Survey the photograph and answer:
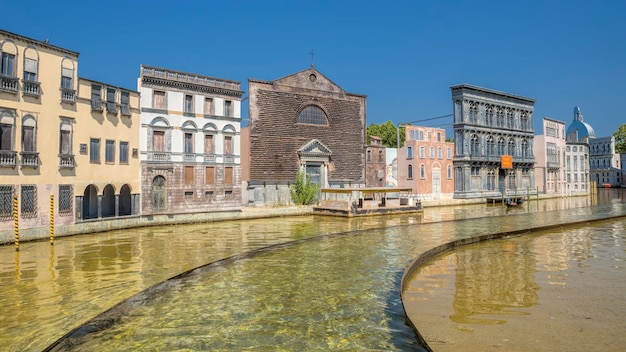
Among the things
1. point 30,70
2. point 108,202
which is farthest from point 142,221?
point 30,70

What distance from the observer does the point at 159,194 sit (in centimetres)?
3272

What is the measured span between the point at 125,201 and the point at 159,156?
4.16 m

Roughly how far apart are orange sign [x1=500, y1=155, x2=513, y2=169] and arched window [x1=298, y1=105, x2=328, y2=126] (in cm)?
2984

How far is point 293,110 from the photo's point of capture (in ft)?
140

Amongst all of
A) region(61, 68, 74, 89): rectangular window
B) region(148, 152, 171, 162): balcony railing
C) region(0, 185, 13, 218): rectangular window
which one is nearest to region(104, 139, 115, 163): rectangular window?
region(148, 152, 171, 162): balcony railing

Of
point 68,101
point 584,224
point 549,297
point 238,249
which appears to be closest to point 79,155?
point 68,101

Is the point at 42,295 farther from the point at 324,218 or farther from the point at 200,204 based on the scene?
the point at 324,218

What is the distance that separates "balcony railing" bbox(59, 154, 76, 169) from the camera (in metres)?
24.5

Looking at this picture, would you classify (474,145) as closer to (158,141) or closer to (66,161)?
(158,141)

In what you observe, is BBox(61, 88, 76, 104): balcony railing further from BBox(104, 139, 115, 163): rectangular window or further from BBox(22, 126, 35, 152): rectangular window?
BBox(104, 139, 115, 163): rectangular window

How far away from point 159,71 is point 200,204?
10.8m

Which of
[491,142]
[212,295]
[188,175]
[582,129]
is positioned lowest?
[212,295]

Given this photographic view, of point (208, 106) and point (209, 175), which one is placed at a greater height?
point (208, 106)

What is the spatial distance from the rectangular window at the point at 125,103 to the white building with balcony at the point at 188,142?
161cm
